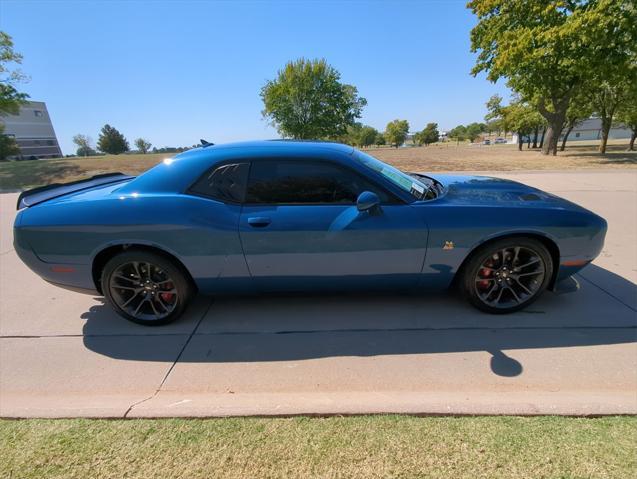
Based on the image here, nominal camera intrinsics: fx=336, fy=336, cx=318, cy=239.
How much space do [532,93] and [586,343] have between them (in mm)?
22680

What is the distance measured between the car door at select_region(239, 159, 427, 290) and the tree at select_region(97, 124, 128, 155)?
107096 millimetres

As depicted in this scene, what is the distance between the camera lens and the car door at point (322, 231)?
2.62 metres

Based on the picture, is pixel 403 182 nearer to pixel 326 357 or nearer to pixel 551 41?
pixel 326 357

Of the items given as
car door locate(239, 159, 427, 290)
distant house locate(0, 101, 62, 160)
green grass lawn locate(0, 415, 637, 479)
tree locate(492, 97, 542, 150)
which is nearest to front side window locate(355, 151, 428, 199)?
car door locate(239, 159, 427, 290)

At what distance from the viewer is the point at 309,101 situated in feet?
84.8

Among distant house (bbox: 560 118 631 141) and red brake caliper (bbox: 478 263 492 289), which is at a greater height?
red brake caliper (bbox: 478 263 492 289)

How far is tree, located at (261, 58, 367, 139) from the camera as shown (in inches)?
1002

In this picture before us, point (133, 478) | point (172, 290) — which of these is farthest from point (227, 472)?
point (172, 290)

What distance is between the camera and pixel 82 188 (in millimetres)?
3348

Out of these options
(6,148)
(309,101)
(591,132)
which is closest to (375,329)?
(309,101)

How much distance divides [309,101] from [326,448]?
26.9 meters

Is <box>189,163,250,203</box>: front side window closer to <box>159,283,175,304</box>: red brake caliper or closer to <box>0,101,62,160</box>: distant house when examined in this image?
<box>159,283,175,304</box>: red brake caliper

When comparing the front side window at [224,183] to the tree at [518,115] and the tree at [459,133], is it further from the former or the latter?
the tree at [459,133]

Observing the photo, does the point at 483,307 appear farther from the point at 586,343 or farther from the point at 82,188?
the point at 82,188
